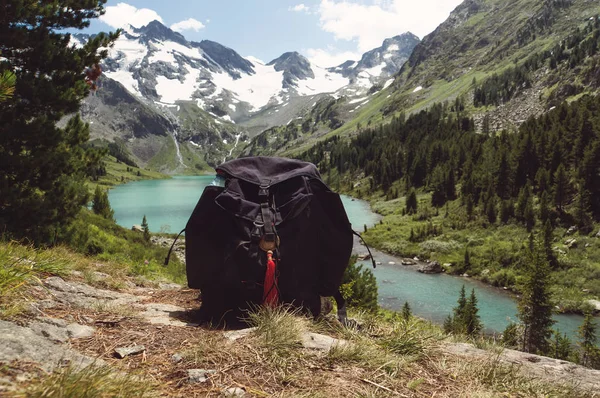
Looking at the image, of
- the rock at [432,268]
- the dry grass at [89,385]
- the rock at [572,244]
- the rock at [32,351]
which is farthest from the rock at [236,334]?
the rock at [572,244]

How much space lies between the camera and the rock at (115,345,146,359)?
2.87 metres

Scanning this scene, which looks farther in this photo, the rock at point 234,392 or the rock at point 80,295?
the rock at point 80,295

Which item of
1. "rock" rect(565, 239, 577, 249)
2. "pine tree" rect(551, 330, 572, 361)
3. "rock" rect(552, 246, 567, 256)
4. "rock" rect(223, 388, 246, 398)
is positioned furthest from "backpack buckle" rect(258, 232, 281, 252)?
"rock" rect(565, 239, 577, 249)

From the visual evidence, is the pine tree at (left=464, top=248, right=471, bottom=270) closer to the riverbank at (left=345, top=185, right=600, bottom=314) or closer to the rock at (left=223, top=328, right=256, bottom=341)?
the riverbank at (left=345, top=185, right=600, bottom=314)

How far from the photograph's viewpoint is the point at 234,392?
2338 mm

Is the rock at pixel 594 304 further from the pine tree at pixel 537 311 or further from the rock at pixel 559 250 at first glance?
the rock at pixel 559 250

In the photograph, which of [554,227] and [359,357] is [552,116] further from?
[359,357]

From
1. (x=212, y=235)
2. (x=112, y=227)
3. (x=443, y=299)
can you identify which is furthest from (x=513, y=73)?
(x=212, y=235)

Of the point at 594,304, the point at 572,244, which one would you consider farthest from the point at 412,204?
the point at 594,304

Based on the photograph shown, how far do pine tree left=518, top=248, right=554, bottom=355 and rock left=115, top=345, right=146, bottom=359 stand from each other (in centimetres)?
2810

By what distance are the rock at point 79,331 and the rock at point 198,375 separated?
1134 mm

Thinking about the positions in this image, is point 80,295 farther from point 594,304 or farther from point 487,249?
point 487,249

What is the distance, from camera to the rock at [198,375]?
258 centimetres

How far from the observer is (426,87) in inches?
7761
